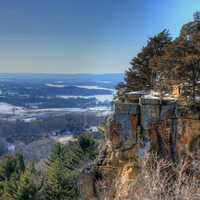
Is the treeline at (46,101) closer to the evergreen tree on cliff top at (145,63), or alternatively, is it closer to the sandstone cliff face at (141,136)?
the evergreen tree on cliff top at (145,63)

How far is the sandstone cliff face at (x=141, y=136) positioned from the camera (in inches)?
587

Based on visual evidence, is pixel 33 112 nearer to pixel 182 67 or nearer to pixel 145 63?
pixel 145 63

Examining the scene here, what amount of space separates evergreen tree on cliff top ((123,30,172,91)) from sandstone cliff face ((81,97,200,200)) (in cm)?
598

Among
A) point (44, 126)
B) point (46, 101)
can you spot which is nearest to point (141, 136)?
point (44, 126)

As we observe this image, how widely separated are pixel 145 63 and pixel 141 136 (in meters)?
7.74

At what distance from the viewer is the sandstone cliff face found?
1492 cm

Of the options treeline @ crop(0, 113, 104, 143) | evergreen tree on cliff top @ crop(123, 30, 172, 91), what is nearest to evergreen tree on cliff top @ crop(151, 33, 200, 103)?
evergreen tree on cliff top @ crop(123, 30, 172, 91)

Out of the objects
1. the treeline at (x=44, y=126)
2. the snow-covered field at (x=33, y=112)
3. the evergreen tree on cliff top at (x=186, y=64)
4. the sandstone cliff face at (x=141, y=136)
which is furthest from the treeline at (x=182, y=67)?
the snow-covered field at (x=33, y=112)

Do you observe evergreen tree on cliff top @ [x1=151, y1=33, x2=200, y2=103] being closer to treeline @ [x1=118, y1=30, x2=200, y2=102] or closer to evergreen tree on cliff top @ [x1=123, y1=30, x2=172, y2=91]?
treeline @ [x1=118, y1=30, x2=200, y2=102]

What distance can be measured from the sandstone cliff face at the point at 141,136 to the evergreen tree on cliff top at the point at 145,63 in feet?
19.6

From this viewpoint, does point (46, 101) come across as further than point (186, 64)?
Yes

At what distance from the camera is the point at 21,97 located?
165000 millimetres

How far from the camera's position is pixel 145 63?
867 inches

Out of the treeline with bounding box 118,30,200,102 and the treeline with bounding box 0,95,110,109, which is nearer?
the treeline with bounding box 118,30,200,102
